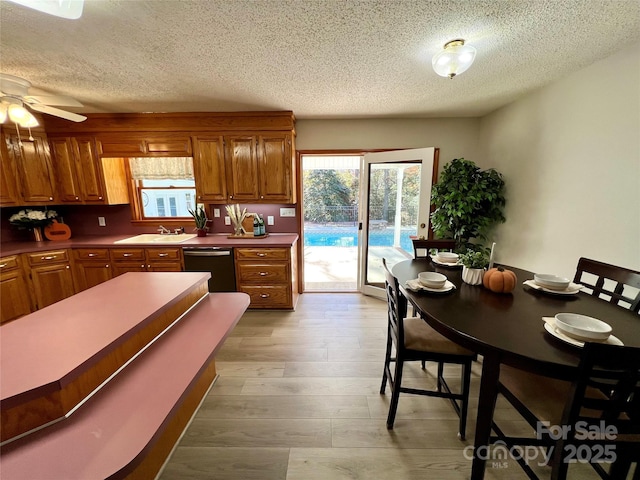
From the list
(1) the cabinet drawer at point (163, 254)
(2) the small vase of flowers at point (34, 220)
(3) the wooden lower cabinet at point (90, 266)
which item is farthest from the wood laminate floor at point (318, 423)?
(2) the small vase of flowers at point (34, 220)

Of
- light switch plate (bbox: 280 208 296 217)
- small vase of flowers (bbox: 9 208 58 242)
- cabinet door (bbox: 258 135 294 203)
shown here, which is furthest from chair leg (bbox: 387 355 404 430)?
small vase of flowers (bbox: 9 208 58 242)

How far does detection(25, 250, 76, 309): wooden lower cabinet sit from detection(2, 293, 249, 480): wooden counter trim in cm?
251

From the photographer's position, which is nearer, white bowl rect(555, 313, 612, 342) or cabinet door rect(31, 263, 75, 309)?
white bowl rect(555, 313, 612, 342)

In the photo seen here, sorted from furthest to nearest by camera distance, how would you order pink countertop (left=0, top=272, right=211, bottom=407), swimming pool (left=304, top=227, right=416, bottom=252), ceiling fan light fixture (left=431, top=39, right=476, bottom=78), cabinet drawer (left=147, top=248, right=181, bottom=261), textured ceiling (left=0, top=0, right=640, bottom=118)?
swimming pool (left=304, top=227, right=416, bottom=252), cabinet drawer (left=147, top=248, right=181, bottom=261), ceiling fan light fixture (left=431, top=39, right=476, bottom=78), textured ceiling (left=0, top=0, right=640, bottom=118), pink countertop (left=0, top=272, right=211, bottom=407)

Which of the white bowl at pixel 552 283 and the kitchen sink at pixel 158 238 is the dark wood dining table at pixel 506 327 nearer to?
the white bowl at pixel 552 283

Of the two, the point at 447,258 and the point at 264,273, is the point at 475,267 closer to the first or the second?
the point at 447,258

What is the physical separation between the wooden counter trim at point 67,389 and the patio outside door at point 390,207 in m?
2.73

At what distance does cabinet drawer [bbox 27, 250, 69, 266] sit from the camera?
2748 millimetres

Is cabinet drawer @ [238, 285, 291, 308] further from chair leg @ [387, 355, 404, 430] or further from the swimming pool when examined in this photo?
the swimming pool

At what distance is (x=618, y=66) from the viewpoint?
173 cm

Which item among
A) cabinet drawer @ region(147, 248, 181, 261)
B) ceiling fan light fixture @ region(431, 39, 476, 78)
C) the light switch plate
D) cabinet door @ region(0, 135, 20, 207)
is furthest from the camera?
the light switch plate

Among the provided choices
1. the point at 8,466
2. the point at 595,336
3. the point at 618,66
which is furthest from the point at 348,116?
the point at 8,466

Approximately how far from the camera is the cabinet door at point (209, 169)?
306cm

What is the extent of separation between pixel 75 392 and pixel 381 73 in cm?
268
